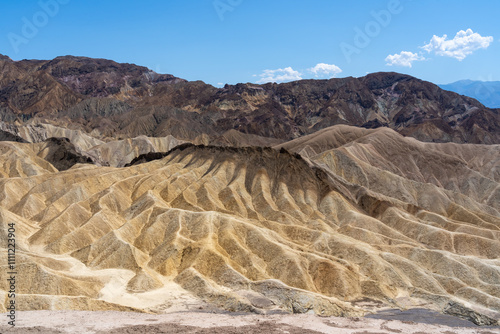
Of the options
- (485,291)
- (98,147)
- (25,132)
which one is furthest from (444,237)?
(25,132)

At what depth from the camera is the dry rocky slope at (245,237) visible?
54.3m

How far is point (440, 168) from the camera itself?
151875 mm

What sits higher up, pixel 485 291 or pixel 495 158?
pixel 495 158

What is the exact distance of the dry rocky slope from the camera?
178 feet

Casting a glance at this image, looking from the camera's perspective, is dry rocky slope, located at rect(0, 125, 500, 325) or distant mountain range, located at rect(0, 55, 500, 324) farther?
dry rocky slope, located at rect(0, 125, 500, 325)

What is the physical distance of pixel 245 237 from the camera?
71.4m

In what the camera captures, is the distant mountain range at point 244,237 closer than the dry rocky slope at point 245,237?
Yes

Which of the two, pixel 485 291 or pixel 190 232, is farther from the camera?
pixel 190 232

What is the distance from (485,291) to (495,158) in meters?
119

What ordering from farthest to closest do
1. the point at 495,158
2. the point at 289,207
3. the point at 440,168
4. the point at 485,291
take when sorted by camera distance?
the point at 495,158, the point at 440,168, the point at 289,207, the point at 485,291

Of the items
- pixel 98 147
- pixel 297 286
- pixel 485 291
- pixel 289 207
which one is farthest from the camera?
pixel 98 147

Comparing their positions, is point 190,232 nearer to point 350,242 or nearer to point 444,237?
point 350,242

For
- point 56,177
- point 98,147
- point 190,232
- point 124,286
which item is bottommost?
point 124,286

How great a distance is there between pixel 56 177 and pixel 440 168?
12202cm
